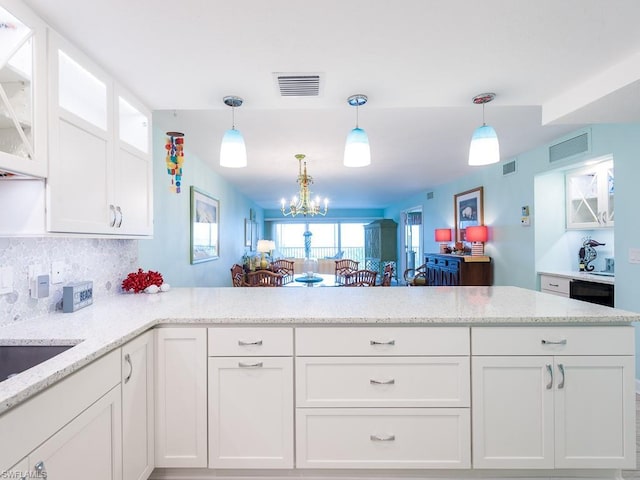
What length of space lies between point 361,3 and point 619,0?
962mm

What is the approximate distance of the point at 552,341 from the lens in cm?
163

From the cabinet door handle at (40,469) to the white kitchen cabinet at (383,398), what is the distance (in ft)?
3.15

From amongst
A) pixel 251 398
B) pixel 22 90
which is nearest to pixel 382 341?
pixel 251 398

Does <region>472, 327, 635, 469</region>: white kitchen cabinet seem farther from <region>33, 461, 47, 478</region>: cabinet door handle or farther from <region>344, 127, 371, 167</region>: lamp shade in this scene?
<region>33, 461, 47, 478</region>: cabinet door handle

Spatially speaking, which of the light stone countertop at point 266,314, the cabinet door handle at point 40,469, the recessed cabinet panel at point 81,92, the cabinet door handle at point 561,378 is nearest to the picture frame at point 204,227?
the light stone countertop at point 266,314

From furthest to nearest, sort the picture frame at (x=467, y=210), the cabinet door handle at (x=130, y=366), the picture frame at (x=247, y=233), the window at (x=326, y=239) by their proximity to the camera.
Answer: the window at (x=326, y=239), the picture frame at (x=247, y=233), the picture frame at (x=467, y=210), the cabinet door handle at (x=130, y=366)

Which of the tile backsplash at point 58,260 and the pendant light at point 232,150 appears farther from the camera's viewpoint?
the pendant light at point 232,150

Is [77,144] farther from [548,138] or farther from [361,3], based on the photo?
[548,138]

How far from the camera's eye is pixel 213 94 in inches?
80.0

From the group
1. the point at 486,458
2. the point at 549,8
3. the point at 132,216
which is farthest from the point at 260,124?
the point at 486,458

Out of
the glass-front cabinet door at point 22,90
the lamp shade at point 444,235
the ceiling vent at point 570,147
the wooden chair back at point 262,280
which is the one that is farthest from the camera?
the lamp shade at point 444,235

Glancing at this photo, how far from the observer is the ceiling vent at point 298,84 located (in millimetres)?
1805

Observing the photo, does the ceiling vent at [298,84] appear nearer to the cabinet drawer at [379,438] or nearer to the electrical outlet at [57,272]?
the electrical outlet at [57,272]

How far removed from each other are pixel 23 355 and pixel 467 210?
5.80 meters
